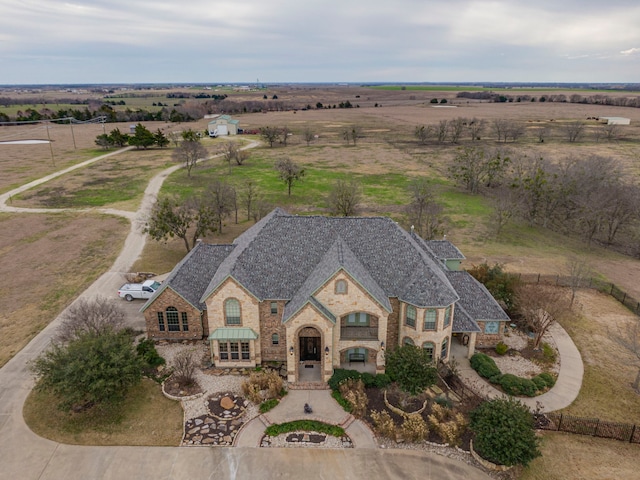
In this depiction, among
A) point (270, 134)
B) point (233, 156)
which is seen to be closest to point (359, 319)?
point (233, 156)

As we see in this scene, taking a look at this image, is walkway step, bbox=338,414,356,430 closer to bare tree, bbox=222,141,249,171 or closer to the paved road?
the paved road

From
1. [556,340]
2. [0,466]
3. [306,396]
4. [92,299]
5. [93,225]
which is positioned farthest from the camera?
[93,225]

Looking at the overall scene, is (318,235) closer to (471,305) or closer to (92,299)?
(471,305)

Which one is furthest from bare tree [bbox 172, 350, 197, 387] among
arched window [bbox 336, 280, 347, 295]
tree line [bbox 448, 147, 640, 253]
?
tree line [bbox 448, 147, 640, 253]

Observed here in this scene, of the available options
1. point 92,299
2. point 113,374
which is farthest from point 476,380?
point 92,299

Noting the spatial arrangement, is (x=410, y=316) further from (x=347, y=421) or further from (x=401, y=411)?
(x=347, y=421)

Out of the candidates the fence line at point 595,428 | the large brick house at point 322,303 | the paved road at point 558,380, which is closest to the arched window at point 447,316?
the large brick house at point 322,303

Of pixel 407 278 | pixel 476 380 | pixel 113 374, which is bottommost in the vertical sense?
pixel 476 380
